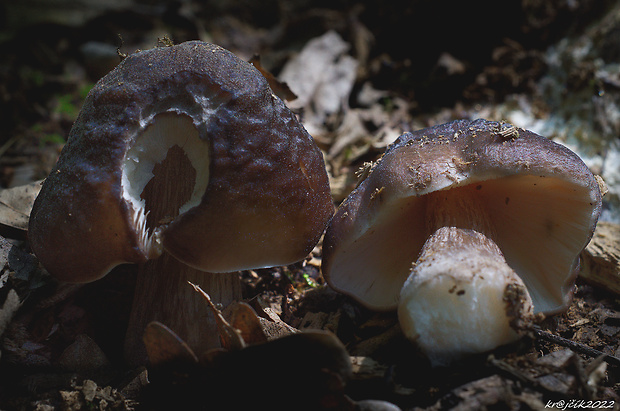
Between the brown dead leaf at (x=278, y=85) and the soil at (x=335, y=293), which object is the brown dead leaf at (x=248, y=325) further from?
the brown dead leaf at (x=278, y=85)

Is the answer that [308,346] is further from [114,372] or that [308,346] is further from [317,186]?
[114,372]

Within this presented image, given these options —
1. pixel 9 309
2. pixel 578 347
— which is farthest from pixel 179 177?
pixel 578 347

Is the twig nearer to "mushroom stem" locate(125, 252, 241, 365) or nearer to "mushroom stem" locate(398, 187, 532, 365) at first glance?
"mushroom stem" locate(398, 187, 532, 365)

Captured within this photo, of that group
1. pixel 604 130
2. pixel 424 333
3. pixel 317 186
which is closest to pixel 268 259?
pixel 317 186

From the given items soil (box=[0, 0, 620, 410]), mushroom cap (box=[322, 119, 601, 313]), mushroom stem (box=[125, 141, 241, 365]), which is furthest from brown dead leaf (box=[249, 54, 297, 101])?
mushroom stem (box=[125, 141, 241, 365])

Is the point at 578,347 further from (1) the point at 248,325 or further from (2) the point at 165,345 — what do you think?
(2) the point at 165,345

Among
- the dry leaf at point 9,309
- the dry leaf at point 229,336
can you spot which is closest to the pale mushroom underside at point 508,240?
the dry leaf at point 229,336
